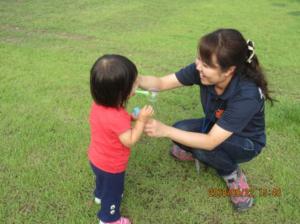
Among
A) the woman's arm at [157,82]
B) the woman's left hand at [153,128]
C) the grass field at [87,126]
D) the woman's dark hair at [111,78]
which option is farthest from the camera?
the woman's arm at [157,82]

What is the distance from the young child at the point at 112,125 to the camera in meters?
1.92

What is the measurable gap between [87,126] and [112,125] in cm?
149

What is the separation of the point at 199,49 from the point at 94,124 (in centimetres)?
78

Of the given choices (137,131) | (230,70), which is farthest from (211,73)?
(137,131)

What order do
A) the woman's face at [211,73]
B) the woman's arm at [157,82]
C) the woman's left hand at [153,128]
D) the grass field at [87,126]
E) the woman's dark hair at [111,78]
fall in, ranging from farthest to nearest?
the woman's arm at [157,82] → the grass field at [87,126] → the woman's face at [211,73] → the woman's left hand at [153,128] → the woman's dark hair at [111,78]

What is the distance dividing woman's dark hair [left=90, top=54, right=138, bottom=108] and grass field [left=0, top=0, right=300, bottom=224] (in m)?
0.91

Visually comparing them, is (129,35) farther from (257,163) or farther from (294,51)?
(257,163)

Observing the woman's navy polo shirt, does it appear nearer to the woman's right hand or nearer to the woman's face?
the woman's face

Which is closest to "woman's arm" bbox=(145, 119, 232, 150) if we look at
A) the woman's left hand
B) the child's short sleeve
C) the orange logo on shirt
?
the woman's left hand

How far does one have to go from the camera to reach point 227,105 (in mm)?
2422

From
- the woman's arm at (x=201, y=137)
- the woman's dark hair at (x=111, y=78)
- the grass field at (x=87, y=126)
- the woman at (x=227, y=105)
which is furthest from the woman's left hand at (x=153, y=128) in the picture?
the grass field at (x=87, y=126)

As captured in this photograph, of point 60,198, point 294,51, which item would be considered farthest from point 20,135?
point 294,51

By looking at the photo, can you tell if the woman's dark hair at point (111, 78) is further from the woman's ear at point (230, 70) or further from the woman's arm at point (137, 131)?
the woman's ear at point (230, 70)

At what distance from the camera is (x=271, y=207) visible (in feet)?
8.55
